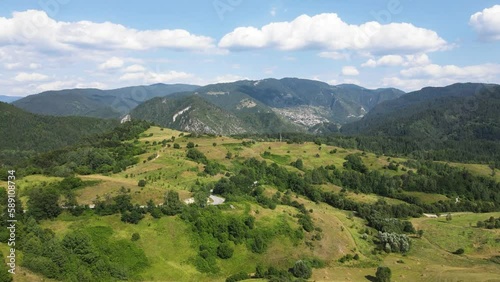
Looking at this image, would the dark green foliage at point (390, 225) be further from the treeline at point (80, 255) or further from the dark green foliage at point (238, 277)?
the treeline at point (80, 255)

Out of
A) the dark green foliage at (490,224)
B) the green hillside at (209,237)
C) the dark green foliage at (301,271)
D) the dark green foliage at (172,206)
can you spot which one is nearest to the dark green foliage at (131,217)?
the green hillside at (209,237)

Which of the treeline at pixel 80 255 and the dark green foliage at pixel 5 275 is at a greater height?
the dark green foliage at pixel 5 275

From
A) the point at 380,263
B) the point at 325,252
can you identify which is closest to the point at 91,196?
the point at 325,252

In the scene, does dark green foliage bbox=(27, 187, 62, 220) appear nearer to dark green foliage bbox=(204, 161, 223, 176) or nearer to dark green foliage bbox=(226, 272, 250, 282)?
dark green foliage bbox=(226, 272, 250, 282)

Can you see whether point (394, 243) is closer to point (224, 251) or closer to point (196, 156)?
point (224, 251)

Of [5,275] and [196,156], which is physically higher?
[196,156]

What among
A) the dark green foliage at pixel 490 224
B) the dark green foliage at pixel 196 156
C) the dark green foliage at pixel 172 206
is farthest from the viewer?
the dark green foliage at pixel 196 156

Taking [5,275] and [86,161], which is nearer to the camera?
[5,275]

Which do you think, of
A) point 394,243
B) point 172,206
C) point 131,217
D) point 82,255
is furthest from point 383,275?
point 82,255

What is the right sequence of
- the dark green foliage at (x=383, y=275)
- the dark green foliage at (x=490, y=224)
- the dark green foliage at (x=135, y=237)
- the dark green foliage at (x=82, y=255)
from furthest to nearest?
the dark green foliage at (x=490, y=224) < the dark green foliage at (x=383, y=275) < the dark green foliage at (x=135, y=237) < the dark green foliage at (x=82, y=255)
